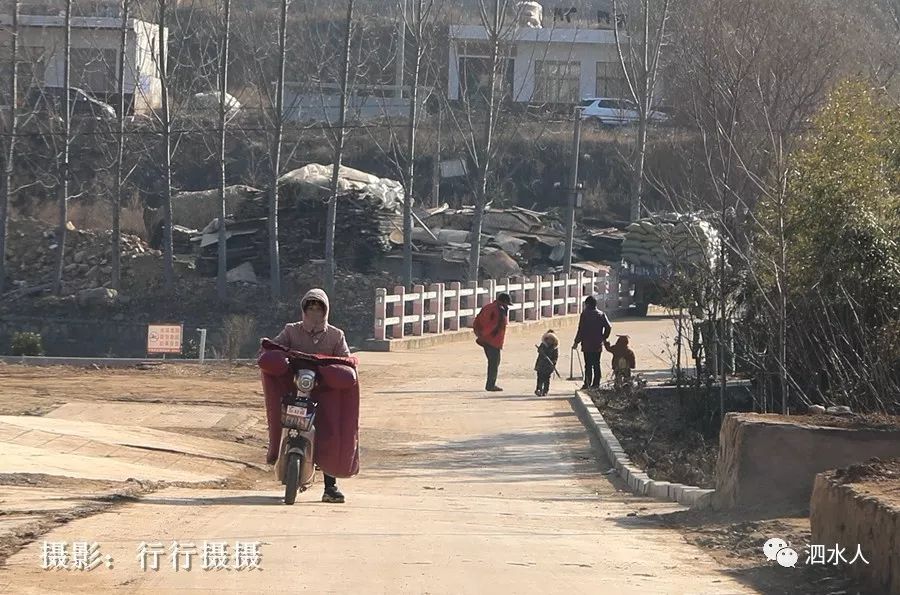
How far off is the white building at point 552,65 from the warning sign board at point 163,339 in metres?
35.4

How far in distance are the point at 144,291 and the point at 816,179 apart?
28.4 metres

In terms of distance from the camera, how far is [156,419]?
19016 millimetres

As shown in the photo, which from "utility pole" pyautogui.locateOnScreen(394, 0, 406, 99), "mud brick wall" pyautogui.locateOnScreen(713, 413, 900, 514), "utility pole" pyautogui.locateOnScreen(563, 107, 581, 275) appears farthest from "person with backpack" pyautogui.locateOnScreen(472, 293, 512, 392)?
"utility pole" pyautogui.locateOnScreen(394, 0, 406, 99)

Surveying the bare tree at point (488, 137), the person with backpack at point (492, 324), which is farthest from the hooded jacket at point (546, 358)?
the bare tree at point (488, 137)

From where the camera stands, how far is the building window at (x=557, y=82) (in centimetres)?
6385

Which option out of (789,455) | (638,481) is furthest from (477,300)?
(789,455)

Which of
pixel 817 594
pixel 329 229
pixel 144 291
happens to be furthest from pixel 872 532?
pixel 144 291

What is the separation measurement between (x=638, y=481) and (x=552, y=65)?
55296 millimetres

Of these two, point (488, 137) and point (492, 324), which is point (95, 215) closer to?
point (488, 137)

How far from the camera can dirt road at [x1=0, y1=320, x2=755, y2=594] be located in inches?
307

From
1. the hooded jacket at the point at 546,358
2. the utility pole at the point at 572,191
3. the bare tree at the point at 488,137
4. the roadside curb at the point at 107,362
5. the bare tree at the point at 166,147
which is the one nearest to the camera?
the hooded jacket at the point at 546,358

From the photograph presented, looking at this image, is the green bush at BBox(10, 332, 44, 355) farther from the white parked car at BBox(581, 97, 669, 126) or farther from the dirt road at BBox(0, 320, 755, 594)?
the white parked car at BBox(581, 97, 669, 126)

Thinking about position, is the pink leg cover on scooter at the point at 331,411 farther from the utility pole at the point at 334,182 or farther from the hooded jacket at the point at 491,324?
the utility pole at the point at 334,182

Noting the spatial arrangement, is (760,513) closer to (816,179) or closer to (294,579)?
(294,579)
